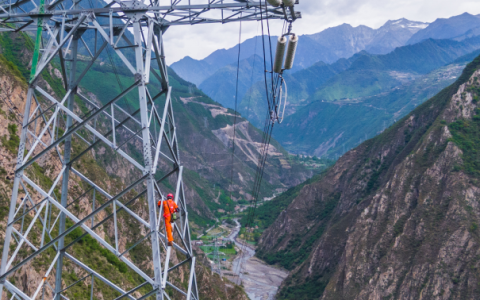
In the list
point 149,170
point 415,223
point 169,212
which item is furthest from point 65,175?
point 415,223

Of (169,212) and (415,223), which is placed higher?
(169,212)

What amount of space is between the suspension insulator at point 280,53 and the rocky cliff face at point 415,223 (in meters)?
51.3

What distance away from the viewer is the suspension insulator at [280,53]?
1497 centimetres

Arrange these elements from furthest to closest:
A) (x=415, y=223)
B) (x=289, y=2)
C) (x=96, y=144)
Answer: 1. (x=415, y=223)
2. (x=289, y=2)
3. (x=96, y=144)

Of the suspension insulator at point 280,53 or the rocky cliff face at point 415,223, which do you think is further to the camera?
the rocky cliff face at point 415,223

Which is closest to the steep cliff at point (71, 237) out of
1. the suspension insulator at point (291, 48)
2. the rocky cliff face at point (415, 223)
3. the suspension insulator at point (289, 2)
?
the suspension insulator at point (291, 48)

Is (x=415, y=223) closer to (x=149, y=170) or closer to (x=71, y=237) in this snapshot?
(x=71, y=237)

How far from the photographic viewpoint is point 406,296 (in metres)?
62.9

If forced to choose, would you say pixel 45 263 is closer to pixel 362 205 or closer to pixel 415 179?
pixel 415 179

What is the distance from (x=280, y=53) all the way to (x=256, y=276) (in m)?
101

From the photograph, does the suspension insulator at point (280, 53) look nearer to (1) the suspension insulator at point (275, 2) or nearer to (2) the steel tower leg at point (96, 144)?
(1) the suspension insulator at point (275, 2)

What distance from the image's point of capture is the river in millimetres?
99000

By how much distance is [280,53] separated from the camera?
51.0ft

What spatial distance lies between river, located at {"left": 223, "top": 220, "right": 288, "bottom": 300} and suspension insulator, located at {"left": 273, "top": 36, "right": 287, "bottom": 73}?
84.5 meters
